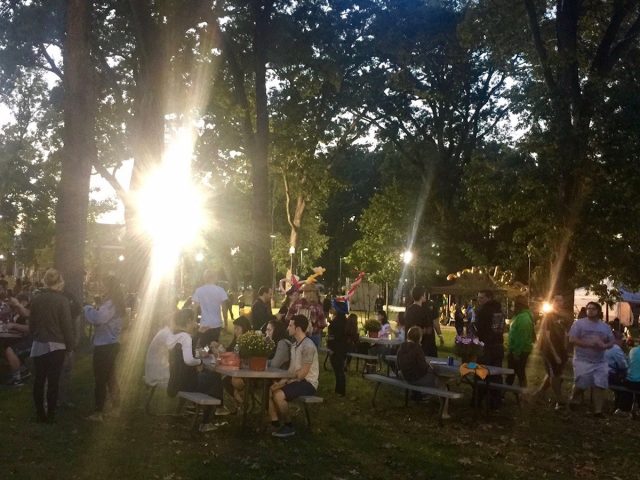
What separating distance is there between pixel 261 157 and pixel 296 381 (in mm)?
11468

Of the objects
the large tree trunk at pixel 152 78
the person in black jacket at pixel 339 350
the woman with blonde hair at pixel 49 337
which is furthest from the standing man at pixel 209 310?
the woman with blonde hair at pixel 49 337

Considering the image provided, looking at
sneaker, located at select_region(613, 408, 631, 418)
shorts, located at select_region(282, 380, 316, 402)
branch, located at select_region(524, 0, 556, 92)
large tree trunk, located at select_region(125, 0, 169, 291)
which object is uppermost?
branch, located at select_region(524, 0, 556, 92)

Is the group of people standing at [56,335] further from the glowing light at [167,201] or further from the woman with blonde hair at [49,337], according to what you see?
the glowing light at [167,201]

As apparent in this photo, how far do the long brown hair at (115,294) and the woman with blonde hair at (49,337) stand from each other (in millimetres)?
645

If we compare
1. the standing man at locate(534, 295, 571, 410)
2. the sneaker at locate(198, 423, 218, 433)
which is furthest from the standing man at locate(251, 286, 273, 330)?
the standing man at locate(534, 295, 571, 410)

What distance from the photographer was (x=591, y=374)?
40.8ft

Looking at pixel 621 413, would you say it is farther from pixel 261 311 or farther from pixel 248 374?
pixel 248 374

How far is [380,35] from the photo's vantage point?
900 inches

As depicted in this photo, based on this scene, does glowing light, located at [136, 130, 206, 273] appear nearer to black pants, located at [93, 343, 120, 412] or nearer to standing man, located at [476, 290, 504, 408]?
black pants, located at [93, 343, 120, 412]

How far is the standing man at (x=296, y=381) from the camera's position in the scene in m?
9.41

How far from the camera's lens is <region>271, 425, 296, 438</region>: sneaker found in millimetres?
9312

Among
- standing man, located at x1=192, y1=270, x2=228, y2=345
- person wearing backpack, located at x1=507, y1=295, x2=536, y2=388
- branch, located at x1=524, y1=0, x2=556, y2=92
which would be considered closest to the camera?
person wearing backpack, located at x1=507, y1=295, x2=536, y2=388

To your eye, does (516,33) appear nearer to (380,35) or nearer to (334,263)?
(380,35)

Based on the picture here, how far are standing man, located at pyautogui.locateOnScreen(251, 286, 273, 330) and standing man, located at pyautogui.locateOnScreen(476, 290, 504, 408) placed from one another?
4116 millimetres
